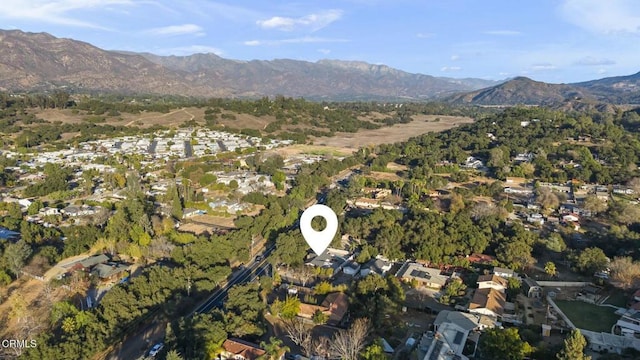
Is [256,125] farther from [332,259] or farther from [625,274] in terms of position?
[625,274]

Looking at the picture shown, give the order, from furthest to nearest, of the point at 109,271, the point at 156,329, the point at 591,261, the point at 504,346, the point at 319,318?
the point at 591,261
the point at 109,271
the point at 319,318
the point at 156,329
the point at 504,346

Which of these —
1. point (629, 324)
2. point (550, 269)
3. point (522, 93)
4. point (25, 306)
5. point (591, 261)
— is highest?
point (522, 93)

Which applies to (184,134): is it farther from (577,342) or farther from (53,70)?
(53,70)

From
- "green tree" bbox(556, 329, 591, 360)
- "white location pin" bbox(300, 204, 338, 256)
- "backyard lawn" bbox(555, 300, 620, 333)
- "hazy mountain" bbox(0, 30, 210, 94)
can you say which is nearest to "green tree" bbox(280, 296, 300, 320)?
"white location pin" bbox(300, 204, 338, 256)

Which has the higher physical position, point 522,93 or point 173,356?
point 522,93

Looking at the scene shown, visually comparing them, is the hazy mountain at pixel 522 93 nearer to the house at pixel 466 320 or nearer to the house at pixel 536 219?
the house at pixel 536 219

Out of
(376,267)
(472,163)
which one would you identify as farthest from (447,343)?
(472,163)
